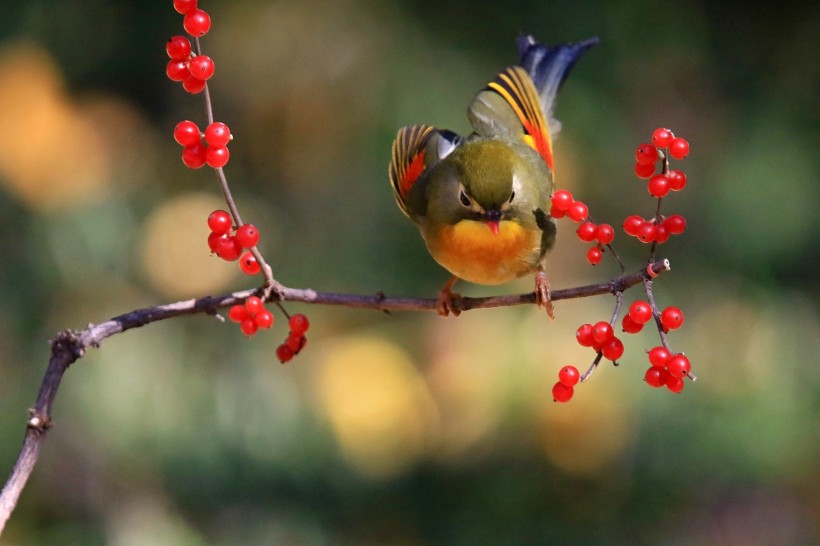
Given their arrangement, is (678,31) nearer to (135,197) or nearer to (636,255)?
(636,255)

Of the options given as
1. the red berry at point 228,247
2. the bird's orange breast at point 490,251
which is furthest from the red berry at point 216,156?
the bird's orange breast at point 490,251

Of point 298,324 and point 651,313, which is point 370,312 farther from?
point 651,313

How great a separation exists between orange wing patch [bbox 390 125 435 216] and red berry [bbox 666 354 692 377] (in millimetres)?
871

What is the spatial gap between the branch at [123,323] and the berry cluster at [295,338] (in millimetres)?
170

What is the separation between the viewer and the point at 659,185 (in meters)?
1.30

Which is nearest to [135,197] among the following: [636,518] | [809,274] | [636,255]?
[636,255]

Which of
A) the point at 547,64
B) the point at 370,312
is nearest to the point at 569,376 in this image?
the point at 547,64

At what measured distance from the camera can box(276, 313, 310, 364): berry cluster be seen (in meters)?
1.37

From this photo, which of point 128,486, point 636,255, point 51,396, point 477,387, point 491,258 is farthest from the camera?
point 636,255

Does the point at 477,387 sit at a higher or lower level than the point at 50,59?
lower

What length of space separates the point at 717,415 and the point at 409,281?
1.16 metres

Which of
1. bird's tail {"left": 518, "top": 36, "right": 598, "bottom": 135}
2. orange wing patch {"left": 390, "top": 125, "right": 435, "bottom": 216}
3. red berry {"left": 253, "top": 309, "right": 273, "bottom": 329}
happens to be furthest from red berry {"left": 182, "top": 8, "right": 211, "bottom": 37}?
bird's tail {"left": 518, "top": 36, "right": 598, "bottom": 135}

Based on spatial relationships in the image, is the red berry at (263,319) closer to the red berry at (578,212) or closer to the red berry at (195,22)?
the red berry at (195,22)

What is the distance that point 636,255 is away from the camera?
370 cm
